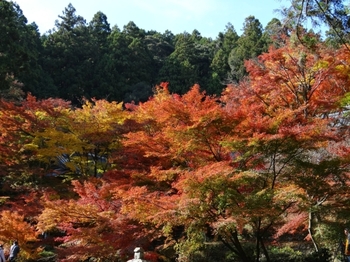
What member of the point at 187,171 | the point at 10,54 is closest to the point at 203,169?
the point at 187,171

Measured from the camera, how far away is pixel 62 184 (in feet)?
38.9

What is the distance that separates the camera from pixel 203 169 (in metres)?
6.78

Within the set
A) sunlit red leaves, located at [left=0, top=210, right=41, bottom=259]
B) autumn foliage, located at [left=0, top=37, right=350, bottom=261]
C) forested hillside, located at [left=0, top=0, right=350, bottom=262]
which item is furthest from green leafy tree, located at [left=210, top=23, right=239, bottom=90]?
sunlit red leaves, located at [left=0, top=210, right=41, bottom=259]

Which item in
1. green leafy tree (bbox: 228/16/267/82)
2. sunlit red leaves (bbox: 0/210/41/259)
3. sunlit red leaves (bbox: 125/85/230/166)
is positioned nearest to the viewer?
sunlit red leaves (bbox: 125/85/230/166)

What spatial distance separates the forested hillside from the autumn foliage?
31 millimetres

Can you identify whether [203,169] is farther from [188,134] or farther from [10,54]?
[10,54]

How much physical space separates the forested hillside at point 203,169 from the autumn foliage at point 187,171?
0.10ft

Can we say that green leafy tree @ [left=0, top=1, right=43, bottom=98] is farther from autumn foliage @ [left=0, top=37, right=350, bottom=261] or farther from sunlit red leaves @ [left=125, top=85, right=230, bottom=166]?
sunlit red leaves @ [left=125, top=85, right=230, bottom=166]

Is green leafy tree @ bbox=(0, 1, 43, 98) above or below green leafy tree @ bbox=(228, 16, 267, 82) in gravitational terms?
below

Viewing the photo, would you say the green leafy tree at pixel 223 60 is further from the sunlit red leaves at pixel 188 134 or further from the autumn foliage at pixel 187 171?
the sunlit red leaves at pixel 188 134

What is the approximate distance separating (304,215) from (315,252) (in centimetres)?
118

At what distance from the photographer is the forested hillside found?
665 cm

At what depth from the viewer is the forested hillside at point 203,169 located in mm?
6652

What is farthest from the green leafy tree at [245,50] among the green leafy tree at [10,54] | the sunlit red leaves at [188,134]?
the sunlit red leaves at [188,134]
